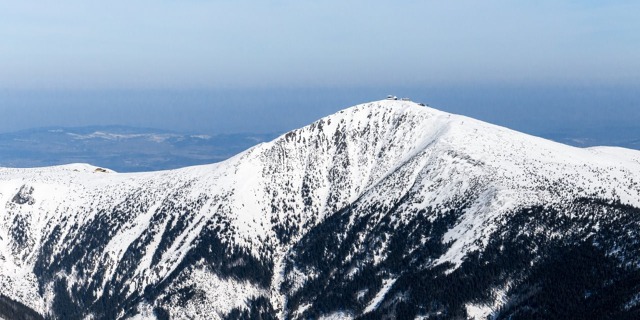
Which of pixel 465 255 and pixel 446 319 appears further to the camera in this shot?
pixel 465 255

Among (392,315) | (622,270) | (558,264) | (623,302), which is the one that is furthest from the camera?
(392,315)

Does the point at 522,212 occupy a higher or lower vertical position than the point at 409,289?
higher

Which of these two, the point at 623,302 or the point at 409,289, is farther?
the point at 409,289

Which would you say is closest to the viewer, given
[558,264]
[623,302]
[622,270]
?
[623,302]

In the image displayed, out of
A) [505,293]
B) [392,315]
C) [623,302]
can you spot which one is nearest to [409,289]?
[392,315]

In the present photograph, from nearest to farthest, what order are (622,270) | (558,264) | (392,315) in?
(622,270), (558,264), (392,315)

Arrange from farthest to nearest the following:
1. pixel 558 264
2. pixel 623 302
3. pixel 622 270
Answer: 1. pixel 558 264
2. pixel 622 270
3. pixel 623 302

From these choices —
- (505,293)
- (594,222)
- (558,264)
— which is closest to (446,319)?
(505,293)

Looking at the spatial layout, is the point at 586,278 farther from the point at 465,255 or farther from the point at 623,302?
the point at 465,255

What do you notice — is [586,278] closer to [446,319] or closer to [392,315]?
[446,319]
